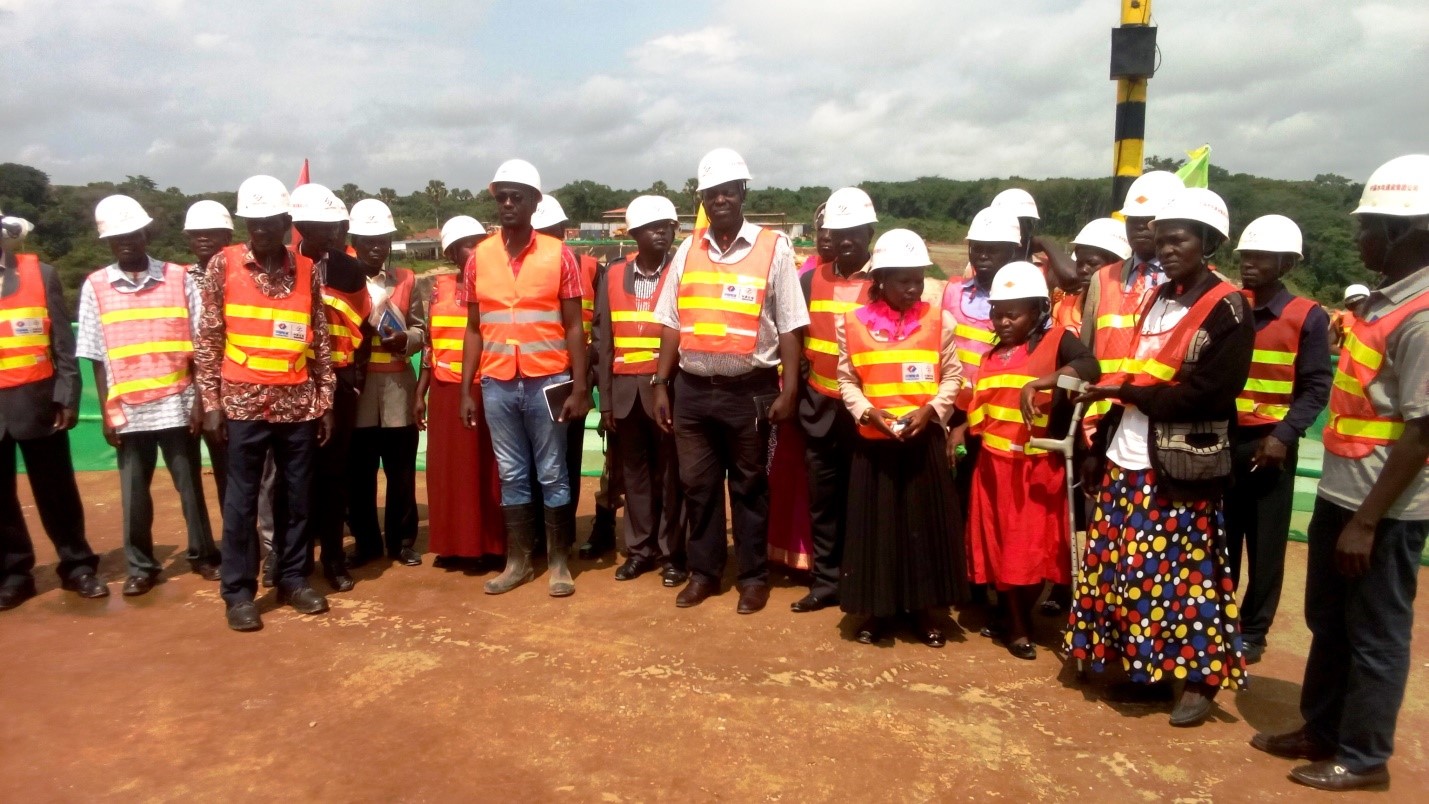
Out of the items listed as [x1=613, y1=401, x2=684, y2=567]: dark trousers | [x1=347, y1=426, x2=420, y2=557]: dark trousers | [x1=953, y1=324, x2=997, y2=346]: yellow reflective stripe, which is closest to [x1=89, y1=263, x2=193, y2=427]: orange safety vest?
[x1=347, y1=426, x2=420, y2=557]: dark trousers

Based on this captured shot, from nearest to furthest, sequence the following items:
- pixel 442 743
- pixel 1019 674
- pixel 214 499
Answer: pixel 442 743
pixel 1019 674
pixel 214 499

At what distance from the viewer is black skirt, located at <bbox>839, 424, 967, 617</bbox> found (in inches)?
165

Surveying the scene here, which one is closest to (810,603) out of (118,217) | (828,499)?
(828,499)

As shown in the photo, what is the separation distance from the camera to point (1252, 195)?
25844mm

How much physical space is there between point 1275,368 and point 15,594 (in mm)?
6160

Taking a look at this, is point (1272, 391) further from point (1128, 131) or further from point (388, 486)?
point (388, 486)

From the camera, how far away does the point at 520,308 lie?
479cm

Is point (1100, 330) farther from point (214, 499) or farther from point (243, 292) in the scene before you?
point (214, 499)

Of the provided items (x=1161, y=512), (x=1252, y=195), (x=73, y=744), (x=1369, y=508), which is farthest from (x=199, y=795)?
(x=1252, y=195)

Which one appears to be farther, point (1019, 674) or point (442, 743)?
point (1019, 674)

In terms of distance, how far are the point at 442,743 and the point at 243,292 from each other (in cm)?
240

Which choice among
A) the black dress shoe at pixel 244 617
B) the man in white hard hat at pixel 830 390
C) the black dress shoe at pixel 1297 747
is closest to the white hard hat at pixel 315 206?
the black dress shoe at pixel 244 617

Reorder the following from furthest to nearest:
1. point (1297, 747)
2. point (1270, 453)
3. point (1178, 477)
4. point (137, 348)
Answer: point (137, 348) → point (1270, 453) → point (1178, 477) → point (1297, 747)

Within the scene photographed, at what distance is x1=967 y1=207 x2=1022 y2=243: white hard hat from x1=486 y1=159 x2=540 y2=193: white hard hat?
2.15 meters
